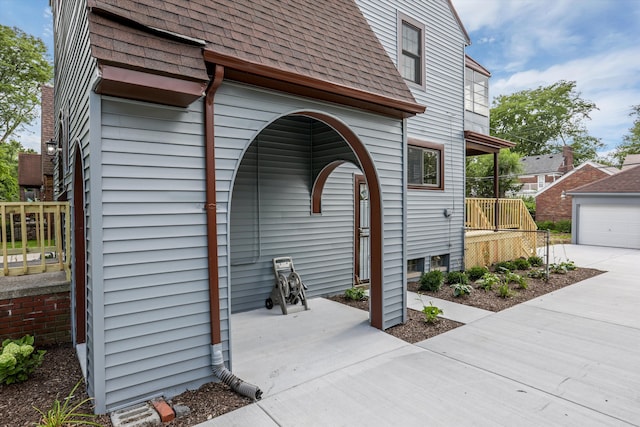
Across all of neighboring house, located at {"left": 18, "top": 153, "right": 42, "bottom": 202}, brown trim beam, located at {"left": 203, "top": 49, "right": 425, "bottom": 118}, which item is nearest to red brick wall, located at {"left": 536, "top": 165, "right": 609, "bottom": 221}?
brown trim beam, located at {"left": 203, "top": 49, "right": 425, "bottom": 118}

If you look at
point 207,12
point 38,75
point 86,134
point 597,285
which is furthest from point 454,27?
point 38,75

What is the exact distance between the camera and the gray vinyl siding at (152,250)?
276cm

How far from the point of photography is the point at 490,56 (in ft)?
118

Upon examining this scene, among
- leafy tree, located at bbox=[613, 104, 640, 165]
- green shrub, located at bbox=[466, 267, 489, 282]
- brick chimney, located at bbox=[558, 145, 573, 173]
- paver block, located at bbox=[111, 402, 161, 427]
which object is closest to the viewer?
paver block, located at bbox=[111, 402, 161, 427]

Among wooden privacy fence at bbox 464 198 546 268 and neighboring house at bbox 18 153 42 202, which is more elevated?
neighboring house at bbox 18 153 42 202

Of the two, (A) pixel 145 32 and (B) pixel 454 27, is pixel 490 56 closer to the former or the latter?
(B) pixel 454 27

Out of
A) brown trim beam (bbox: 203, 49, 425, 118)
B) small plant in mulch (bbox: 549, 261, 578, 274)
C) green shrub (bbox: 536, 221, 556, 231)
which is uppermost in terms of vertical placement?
brown trim beam (bbox: 203, 49, 425, 118)

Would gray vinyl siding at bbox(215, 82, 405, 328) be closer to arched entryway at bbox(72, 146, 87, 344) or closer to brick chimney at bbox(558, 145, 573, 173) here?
arched entryway at bbox(72, 146, 87, 344)

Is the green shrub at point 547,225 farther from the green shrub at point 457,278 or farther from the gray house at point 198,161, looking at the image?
the gray house at point 198,161

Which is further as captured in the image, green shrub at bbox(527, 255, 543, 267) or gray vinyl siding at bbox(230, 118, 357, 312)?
green shrub at bbox(527, 255, 543, 267)

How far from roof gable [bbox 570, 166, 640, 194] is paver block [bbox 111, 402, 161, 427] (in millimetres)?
17391

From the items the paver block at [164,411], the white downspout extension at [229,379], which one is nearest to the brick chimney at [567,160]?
the white downspout extension at [229,379]

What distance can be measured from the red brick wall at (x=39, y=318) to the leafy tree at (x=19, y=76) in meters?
19.3

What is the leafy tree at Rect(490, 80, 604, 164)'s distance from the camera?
31.8 meters
